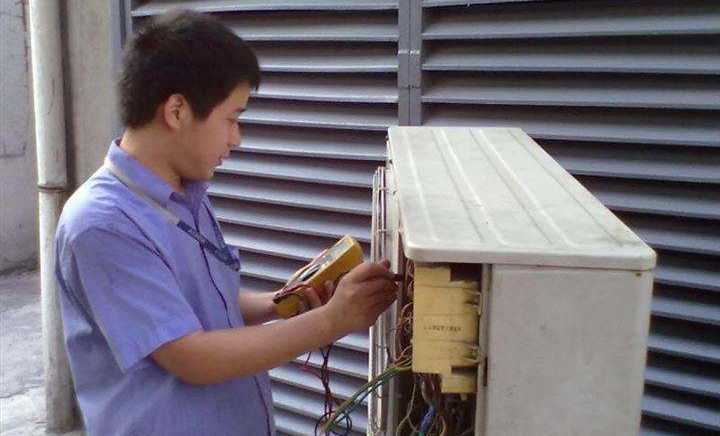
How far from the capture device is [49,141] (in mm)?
3850

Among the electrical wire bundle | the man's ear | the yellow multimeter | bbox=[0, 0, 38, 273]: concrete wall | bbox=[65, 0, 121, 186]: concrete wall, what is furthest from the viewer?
bbox=[0, 0, 38, 273]: concrete wall

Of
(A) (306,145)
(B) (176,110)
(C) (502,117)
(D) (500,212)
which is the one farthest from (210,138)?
(A) (306,145)

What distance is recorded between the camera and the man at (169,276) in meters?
1.48

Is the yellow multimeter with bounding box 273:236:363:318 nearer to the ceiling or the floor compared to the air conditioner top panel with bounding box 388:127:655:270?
nearer to the floor

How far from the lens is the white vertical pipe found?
3.79m

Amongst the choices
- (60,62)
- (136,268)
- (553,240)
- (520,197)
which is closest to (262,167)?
(60,62)

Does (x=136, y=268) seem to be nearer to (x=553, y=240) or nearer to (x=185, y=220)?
(x=185, y=220)

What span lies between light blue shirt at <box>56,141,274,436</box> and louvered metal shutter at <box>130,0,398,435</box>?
1.30 meters

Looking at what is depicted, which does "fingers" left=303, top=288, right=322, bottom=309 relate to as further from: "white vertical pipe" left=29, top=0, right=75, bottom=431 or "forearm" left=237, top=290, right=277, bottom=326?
"white vertical pipe" left=29, top=0, right=75, bottom=431

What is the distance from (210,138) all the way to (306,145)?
160 centimetres

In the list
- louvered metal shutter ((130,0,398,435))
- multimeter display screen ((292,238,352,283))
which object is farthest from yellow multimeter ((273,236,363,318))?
louvered metal shutter ((130,0,398,435))

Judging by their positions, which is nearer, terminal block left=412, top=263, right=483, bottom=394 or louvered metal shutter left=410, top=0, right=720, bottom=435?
terminal block left=412, top=263, right=483, bottom=394

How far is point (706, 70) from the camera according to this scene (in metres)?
2.26

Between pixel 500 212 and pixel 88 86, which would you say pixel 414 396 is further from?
pixel 88 86
